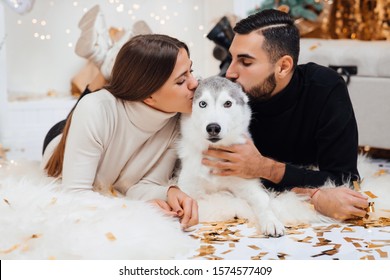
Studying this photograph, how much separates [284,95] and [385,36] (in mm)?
1742

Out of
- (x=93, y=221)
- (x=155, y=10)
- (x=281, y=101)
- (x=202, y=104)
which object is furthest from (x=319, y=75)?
(x=155, y=10)

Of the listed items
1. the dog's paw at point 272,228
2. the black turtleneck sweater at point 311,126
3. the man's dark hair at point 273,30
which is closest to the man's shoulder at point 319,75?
the black turtleneck sweater at point 311,126

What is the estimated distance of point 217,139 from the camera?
1.55 meters

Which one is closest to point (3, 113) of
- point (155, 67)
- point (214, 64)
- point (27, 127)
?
point (27, 127)

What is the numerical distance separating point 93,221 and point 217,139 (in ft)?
1.32

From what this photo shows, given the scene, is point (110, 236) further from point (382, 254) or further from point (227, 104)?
Result: point (382, 254)

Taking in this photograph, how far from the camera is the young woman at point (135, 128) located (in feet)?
5.37

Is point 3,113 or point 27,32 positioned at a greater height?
point 27,32

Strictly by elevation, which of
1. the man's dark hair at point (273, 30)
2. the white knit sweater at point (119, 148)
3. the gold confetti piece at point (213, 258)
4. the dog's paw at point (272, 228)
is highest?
the man's dark hair at point (273, 30)

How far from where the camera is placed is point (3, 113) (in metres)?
3.14

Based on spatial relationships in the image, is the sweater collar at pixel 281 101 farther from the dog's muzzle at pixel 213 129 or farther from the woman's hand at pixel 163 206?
the woman's hand at pixel 163 206

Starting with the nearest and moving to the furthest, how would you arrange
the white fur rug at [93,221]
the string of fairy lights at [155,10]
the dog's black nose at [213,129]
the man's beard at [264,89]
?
the white fur rug at [93,221] < the dog's black nose at [213,129] < the man's beard at [264,89] < the string of fairy lights at [155,10]

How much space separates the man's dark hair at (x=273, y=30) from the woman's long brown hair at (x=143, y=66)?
0.25 meters
